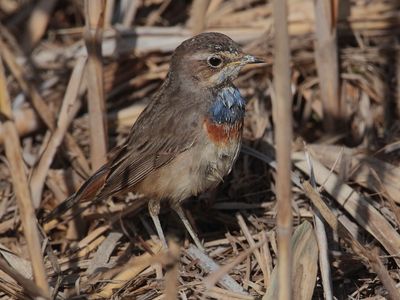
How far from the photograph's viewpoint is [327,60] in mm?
6695

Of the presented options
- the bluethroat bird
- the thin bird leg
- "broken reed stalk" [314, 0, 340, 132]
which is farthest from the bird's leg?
"broken reed stalk" [314, 0, 340, 132]

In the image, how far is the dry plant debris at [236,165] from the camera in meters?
5.20

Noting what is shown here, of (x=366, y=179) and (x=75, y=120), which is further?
(x=75, y=120)

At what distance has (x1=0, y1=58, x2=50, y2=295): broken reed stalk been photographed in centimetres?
432

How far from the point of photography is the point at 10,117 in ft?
14.7

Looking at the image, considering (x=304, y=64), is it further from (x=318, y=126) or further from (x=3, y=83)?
(x=3, y=83)

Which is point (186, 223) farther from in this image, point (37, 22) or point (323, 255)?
point (37, 22)

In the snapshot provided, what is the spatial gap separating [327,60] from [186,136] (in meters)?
1.72

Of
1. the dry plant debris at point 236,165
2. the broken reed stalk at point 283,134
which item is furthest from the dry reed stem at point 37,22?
the broken reed stalk at point 283,134

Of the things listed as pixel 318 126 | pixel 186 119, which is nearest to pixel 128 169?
pixel 186 119

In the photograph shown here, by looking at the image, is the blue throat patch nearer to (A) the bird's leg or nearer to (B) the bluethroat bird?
(B) the bluethroat bird

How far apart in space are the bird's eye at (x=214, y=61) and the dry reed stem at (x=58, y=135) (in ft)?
3.40

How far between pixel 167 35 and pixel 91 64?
1501 millimetres

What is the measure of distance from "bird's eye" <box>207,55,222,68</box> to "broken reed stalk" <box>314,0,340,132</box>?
3.82 feet
